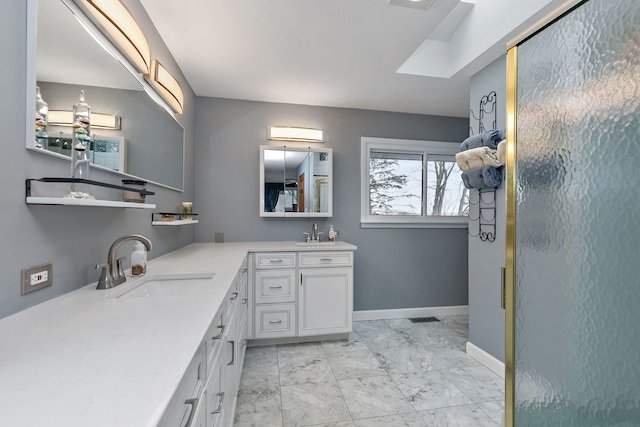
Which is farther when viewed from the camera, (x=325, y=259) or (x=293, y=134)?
(x=293, y=134)

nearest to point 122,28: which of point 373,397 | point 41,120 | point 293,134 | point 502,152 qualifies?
point 41,120

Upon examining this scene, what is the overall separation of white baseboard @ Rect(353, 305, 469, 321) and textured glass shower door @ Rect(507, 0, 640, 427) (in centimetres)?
220

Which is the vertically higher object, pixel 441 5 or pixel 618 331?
pixel 441 5

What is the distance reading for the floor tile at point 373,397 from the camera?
1780 millimetres

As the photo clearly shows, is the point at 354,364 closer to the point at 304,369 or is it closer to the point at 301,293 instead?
the point at 304,369

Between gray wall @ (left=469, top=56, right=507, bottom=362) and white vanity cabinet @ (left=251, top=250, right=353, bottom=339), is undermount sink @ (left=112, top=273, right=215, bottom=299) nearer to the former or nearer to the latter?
white vanity cabinet @ (left=251, top=250, right=353, bottom=339)

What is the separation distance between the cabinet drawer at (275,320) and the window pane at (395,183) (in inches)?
59.2

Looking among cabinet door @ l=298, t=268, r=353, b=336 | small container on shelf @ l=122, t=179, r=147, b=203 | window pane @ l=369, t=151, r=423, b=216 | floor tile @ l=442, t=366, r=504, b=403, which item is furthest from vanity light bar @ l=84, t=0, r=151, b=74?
floor tile @ l=442, t=366, r=504, b=403

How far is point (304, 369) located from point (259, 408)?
53 cm

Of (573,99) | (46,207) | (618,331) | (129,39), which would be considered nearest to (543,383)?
(618,331)

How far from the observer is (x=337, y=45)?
2.10 meters

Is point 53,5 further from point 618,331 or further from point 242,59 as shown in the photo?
point 618,331

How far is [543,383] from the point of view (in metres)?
1.03

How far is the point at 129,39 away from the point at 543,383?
7.67ft
